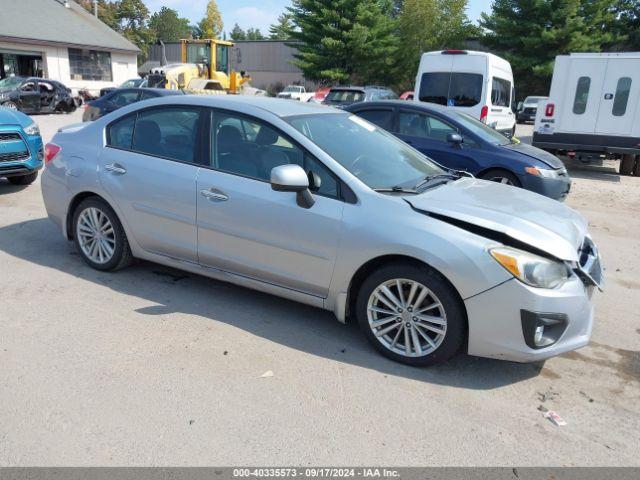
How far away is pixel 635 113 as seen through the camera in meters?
12.3

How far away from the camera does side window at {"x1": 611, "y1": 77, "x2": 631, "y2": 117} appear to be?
12.4 meters

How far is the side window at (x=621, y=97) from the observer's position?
1238 cm

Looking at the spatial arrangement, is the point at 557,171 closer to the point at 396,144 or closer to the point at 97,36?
the point at 396,144

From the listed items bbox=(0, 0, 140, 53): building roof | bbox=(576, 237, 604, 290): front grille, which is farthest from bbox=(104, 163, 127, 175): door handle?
bbox=(0, 0, 140, 53): building roof

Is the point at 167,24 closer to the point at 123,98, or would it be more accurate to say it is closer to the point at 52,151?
the point at 123,98

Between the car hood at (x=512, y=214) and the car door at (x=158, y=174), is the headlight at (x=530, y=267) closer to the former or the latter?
the car hood at (x=512, y=214)

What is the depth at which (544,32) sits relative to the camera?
33438 mm

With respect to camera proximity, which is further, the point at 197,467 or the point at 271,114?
the point at 271,114

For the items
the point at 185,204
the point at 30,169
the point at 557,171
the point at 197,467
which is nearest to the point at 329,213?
the point at 185,204

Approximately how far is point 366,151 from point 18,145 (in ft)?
18.7

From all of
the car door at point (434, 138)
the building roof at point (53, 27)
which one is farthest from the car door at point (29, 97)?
the car door at point (434, 138)

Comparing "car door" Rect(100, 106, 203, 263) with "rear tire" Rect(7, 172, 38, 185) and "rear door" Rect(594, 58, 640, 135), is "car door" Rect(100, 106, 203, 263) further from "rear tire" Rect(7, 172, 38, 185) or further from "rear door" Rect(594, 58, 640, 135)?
"rear door" Rect(594, 58, 640, 135)

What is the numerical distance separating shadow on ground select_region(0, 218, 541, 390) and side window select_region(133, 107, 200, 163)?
1144mm

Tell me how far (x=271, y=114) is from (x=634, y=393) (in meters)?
3.11
